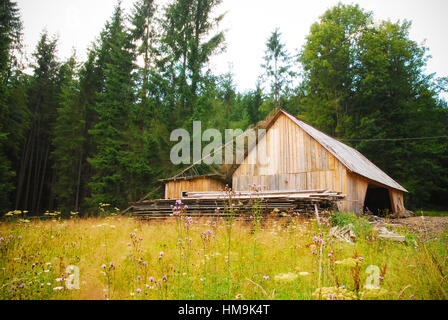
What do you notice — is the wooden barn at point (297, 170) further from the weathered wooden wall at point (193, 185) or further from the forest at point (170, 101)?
the forest at point (170, 101)

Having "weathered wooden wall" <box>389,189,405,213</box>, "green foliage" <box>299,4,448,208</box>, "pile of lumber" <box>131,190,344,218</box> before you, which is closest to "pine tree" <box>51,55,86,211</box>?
"pile of lumber" <box>131,190,344,218</box>

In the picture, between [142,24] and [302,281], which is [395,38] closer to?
[142,24]

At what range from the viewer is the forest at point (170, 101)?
68.6 feet

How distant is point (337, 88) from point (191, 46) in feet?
57.3

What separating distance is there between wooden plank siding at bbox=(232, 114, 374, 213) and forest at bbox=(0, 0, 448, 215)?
7.72 metres

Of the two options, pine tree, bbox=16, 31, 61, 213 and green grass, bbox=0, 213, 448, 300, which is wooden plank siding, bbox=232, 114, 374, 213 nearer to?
green grass, bbox=0, 213, 448, 300

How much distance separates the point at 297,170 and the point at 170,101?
539 inches

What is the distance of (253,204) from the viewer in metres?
7.51

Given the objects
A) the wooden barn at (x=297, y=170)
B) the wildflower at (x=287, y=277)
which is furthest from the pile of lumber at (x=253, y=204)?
the wildflower at (x=287, y=277)

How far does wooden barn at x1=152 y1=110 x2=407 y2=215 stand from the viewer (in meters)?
12.1

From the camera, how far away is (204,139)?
20078mm

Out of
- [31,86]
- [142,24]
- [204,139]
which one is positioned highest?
[142,24]

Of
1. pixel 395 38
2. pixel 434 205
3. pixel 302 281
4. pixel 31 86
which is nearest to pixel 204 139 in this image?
pixel 302 281
